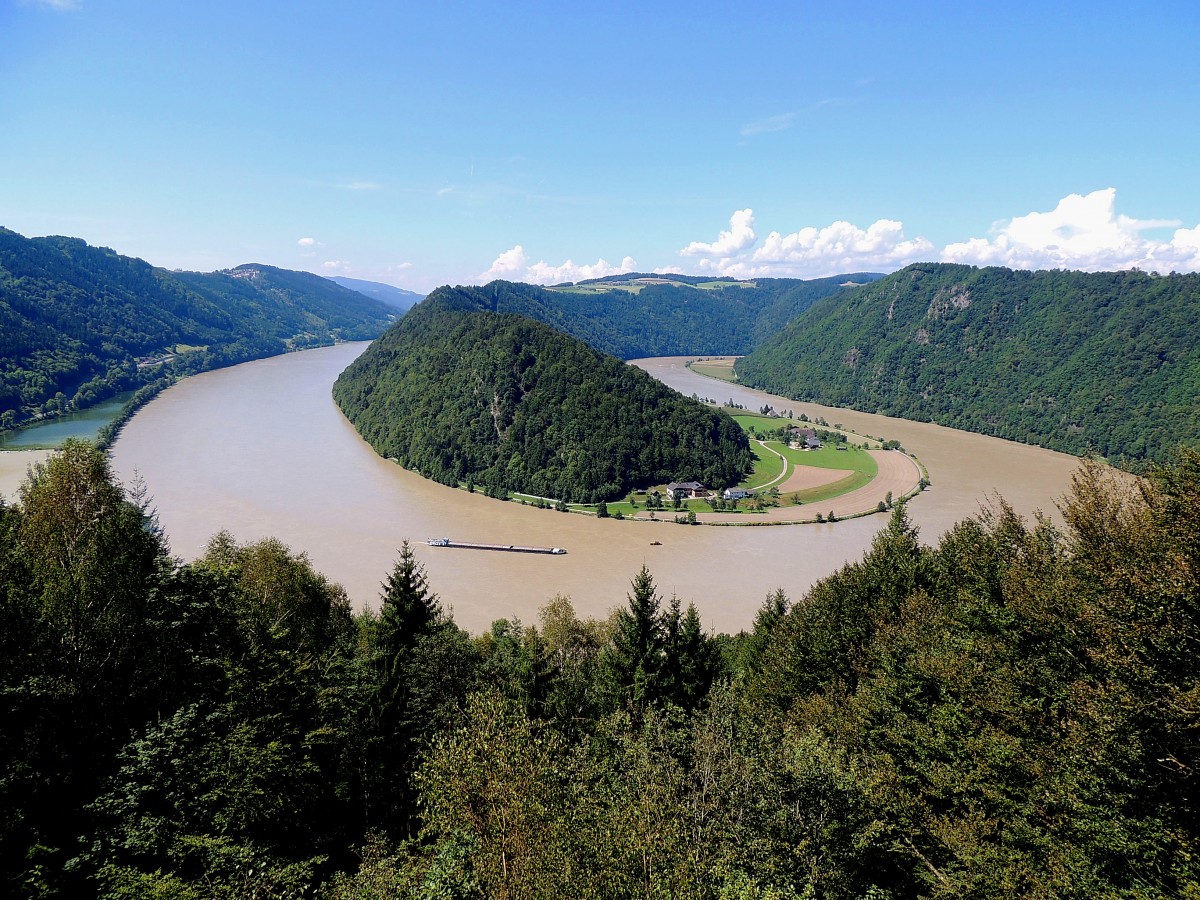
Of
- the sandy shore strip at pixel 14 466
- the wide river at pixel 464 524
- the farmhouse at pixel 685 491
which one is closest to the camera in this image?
the wide river at pixel 464 524

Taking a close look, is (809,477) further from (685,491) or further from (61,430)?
(61,430)

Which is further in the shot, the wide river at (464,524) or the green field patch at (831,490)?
the green field patch at (831,490)

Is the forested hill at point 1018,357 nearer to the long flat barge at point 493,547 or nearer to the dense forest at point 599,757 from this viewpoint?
the long flat barge at point 493,547

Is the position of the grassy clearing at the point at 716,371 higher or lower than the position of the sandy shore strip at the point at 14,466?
higher

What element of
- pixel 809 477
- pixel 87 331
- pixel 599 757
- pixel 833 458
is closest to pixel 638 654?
pixel 599 757

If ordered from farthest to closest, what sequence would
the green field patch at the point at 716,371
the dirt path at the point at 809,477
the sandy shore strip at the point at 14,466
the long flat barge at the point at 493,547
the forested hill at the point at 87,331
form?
the green field patch at the point at 716,371, the forested hill at the point at 87,331, the dirt path at the point at 809,477, the sandy shore strip at the point at 14,466, the long flat barge at the point at 493,547

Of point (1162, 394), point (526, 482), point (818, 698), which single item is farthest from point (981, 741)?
point (1162, 394)

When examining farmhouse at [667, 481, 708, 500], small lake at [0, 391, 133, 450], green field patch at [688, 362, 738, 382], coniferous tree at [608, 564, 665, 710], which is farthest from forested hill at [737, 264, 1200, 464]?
small lake at [0, 391, 133, 450]

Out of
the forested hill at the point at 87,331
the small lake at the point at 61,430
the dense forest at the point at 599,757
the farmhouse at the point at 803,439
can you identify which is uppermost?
the forested hill at the point at 87,331

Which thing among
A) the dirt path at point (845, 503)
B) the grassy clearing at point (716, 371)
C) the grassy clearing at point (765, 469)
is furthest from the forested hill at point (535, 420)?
the grassy clearing at point (716, 371)
